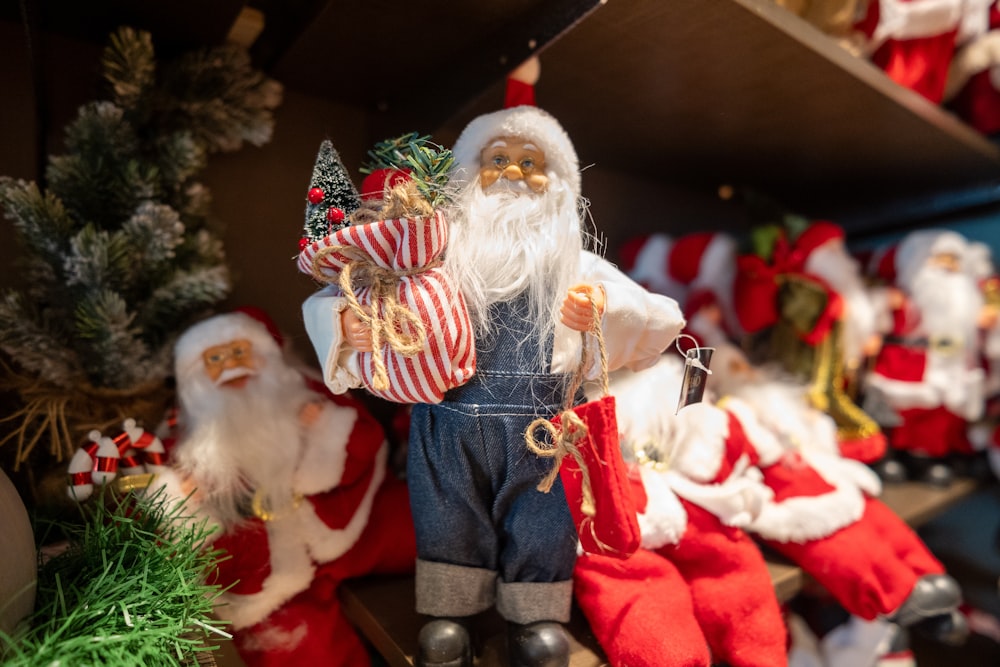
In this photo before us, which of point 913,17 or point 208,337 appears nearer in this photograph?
point 208,337

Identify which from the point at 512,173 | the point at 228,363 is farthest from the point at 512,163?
the point at 228,363

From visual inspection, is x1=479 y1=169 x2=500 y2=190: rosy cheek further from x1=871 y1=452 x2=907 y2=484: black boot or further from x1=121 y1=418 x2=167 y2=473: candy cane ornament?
x1=871 y1=452 x2=907 y2=484: black boot

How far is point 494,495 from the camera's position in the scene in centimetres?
56

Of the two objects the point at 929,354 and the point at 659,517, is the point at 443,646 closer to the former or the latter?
the point at 659,517

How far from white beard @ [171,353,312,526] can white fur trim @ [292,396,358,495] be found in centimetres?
1

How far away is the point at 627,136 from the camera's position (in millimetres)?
766

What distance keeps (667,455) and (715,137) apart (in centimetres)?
46

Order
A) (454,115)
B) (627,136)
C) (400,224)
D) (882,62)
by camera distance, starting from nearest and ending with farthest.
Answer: (400,224) < (454,115) < (627,136) < (882,62)

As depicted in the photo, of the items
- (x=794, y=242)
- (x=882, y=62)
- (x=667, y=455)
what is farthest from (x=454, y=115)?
(x=882, y=62)

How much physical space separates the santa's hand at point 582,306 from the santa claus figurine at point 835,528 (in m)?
0.39

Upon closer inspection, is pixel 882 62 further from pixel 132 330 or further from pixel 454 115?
pixel 132 330

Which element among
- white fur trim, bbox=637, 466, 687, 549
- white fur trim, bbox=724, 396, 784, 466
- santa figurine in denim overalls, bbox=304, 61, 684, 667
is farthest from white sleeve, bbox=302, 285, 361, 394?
white fur trim, bbox=724, 396, 784, 466

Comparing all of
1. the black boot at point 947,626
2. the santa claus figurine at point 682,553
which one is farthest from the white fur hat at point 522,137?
the black boot at point 947,626

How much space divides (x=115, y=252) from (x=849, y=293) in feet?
3.49
